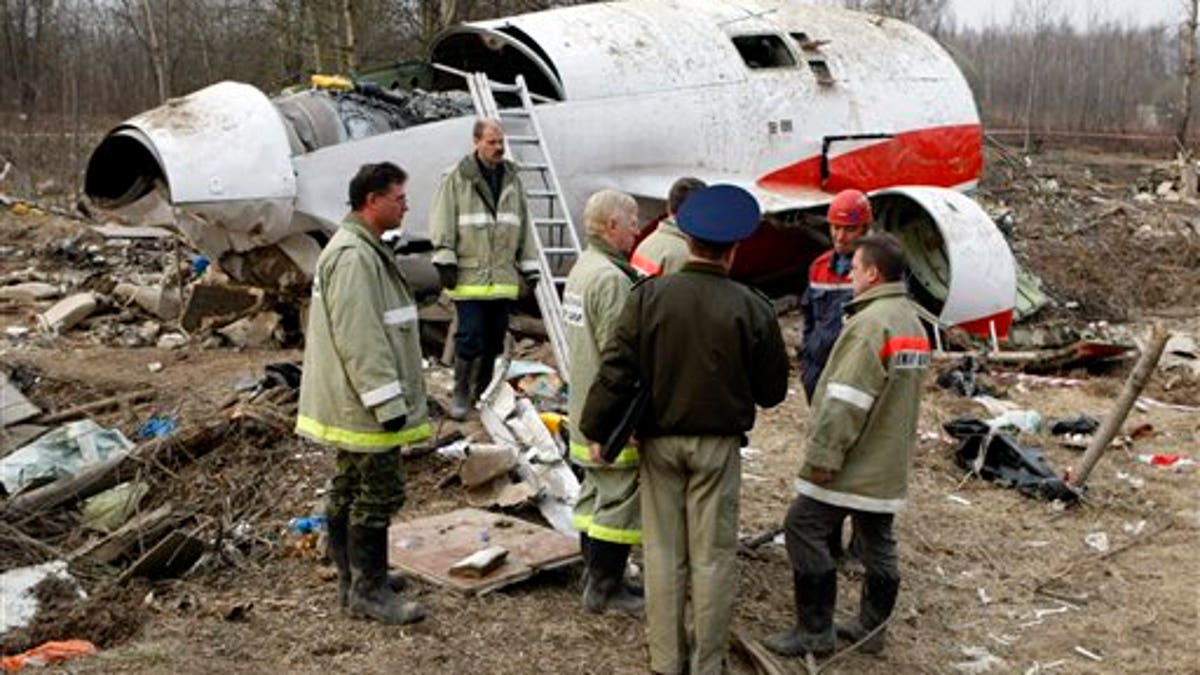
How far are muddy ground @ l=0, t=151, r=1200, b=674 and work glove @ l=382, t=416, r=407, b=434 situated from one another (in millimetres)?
894

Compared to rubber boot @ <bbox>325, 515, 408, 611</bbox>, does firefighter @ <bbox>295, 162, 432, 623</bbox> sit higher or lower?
higher

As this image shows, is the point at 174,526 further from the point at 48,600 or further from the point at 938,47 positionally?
the point at 938,47

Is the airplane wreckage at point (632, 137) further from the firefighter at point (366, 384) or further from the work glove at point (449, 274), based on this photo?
the firefighter at point (366, 384)

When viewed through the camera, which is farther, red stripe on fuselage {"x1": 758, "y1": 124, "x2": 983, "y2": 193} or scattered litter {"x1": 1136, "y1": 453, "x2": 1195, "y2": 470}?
red stripe on fuselage {"x1": 758, "y1": 124, "x2": 983, "y2": 193}

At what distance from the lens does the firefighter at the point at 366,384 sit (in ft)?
14.9

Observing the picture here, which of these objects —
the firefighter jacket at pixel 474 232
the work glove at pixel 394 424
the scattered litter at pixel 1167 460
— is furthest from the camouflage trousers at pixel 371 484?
the scattered litter at pixel 1167 460

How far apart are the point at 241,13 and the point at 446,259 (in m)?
19.6

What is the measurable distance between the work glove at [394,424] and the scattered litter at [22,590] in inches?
71.7

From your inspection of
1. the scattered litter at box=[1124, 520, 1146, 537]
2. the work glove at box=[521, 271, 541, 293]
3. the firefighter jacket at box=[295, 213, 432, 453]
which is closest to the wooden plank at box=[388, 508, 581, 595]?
the firefighter jacket at box=[295, 213, 432, 453]

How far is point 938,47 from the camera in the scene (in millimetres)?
13008

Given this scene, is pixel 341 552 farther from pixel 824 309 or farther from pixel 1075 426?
pixel 1075 426

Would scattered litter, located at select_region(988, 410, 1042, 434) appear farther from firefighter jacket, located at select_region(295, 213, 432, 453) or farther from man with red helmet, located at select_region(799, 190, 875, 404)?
firefighter jacket, located at select_region(295, 213, 432, 453)

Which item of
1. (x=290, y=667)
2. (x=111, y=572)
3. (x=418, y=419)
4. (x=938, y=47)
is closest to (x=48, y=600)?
(x=111, y=572)

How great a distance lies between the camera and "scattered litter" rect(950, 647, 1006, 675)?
5109mm
